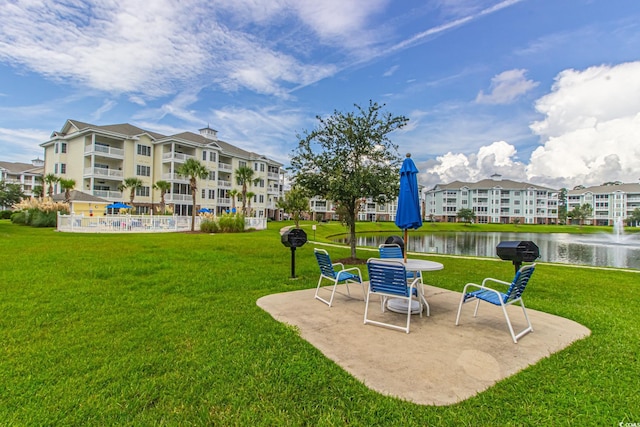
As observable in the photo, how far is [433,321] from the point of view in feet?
16.1

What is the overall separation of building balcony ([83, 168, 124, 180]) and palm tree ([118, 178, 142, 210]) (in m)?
1.09

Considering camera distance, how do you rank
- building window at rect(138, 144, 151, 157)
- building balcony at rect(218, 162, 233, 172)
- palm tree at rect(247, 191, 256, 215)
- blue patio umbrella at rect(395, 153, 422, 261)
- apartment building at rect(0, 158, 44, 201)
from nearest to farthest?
blue patio umbrella at rect(395, 153, 422, 261), building window at rect(138, 144, 151, 157), building balcony at rect(218, 162, 233, 172), palm tree at rect(247, 191, 256, 215), apartment building at rect(0, 158, 44, 201)

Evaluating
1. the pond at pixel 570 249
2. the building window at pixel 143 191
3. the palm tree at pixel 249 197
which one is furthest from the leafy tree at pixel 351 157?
the palm tree at pixel 249 197

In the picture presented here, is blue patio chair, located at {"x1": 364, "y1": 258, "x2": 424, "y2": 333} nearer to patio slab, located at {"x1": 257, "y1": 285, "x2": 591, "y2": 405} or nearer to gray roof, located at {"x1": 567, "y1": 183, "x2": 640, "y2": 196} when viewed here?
patio slab, located at {"x1": 257, "y1": 285, "x2": 591, "y2": 405}

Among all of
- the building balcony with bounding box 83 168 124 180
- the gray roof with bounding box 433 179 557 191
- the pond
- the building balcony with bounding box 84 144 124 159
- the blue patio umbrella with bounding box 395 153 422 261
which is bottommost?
the pond

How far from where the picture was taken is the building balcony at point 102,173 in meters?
35.0

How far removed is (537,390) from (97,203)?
106 ft

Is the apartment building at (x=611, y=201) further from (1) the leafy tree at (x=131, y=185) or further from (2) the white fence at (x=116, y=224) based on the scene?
(1) the leafy tree at (x=131, y=185)

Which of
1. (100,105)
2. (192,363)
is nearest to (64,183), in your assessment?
(100,105)

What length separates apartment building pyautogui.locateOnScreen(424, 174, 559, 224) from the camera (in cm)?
8625

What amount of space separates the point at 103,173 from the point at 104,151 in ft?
8.76

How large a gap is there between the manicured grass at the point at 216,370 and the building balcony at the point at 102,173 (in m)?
34.5

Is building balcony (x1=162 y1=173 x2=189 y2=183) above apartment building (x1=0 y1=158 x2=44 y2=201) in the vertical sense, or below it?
below

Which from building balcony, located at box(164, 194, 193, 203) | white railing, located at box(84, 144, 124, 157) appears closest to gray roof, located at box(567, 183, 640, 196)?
building balcony, located at box(164, 194, 193, 203)
